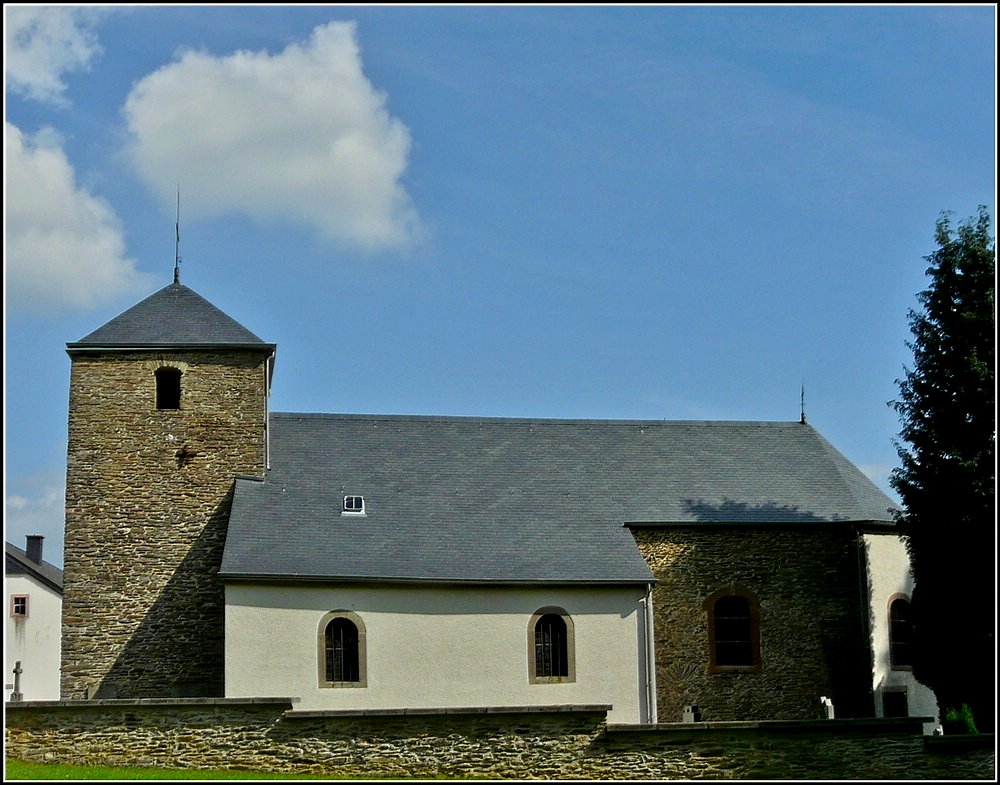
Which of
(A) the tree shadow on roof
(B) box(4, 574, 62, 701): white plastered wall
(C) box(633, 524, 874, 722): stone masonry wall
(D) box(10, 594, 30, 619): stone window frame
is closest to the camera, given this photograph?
(C) box(633, 524, 874, 722): stone masonry wall

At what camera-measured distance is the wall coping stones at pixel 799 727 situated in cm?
2006

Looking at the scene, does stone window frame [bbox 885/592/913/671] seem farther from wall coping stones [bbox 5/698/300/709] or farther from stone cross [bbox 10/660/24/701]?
stone cross [bbox 10/660/24/701]

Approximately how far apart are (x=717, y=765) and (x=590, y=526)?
9840 mm

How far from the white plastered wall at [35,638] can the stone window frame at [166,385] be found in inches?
1060

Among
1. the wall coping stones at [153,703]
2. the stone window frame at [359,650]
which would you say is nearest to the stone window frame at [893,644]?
the stone window frame at [359,650]

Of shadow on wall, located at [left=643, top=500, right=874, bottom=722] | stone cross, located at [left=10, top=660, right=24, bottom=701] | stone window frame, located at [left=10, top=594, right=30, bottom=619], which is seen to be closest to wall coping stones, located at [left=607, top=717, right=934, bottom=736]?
shadow on wall, located at [left=643, top=500, right=874, bottom=722]

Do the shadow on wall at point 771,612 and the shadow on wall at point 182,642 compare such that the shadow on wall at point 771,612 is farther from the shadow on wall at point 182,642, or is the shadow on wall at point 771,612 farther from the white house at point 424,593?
the shadow on wall at point 182,642

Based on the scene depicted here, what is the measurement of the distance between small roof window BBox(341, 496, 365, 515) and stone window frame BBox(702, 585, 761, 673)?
825 centimetres

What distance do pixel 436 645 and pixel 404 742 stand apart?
6739 millimetres

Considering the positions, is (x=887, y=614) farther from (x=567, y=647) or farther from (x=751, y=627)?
(x=567, y=647)

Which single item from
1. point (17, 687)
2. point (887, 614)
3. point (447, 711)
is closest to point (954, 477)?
point (887, 614)

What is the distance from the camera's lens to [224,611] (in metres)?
26.6

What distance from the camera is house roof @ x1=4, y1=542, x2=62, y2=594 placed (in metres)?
52.7

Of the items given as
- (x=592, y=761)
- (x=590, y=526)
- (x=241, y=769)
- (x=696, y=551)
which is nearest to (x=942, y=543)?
(x=696, y=551)
